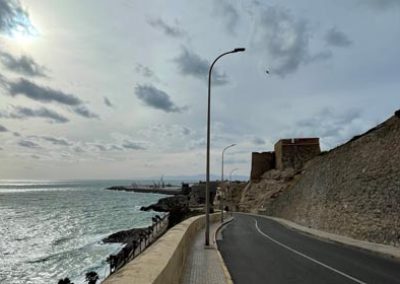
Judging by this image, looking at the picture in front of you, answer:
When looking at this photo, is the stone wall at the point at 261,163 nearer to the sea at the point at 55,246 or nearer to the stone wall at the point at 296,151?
the stone wall at the point at 296,151

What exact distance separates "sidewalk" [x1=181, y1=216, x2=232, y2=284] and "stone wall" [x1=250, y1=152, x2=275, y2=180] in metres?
67.0

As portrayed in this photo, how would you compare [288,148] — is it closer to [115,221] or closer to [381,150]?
[115,221]

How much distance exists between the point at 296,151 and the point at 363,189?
51.0m

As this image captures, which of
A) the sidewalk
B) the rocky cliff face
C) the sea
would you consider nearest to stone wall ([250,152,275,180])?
the sea

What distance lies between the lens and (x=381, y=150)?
25.3 meters

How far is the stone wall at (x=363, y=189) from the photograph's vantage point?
22359 millimetres

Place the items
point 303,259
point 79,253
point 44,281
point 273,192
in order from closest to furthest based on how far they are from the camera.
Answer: point 303,259, point 44,281, point 79,253, point 273,192

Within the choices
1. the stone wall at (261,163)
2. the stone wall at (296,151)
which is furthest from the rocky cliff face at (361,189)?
the stone wall at (261,163)

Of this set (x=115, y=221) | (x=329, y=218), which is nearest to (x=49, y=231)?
(x=115, y=221)

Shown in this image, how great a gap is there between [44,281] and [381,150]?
30.0 m

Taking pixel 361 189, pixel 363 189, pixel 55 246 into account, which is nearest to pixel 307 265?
pixel 363 189

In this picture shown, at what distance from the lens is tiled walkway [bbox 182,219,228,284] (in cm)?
1174

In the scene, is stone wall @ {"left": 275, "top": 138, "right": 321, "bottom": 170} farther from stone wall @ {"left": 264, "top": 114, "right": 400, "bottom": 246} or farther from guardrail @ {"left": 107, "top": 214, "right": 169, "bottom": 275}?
stone wall @ {"left": 264, "top": 114, "right": 400, "bottom": 246}

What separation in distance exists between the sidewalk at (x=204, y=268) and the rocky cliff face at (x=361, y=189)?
9.59 m
